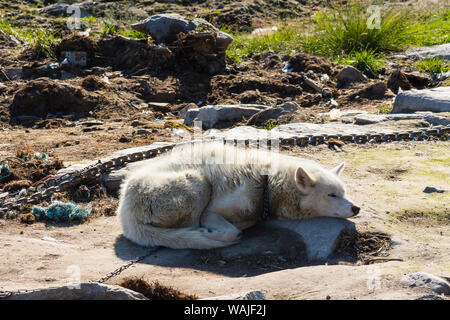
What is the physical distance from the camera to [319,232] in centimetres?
485

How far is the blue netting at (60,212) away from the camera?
221 inches

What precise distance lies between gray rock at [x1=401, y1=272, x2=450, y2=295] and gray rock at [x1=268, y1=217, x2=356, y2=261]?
1.00 meters

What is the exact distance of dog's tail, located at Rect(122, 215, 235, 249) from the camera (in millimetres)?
4801

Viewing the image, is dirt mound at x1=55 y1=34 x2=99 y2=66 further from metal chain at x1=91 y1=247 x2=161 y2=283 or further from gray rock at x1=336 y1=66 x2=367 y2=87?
metal chain at x1=91 y1=247 x2=161 y2=283

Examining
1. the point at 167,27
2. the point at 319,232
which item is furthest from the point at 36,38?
the point at 319,232

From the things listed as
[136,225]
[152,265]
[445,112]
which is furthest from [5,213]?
[445,112]

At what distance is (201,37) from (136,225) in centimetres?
739

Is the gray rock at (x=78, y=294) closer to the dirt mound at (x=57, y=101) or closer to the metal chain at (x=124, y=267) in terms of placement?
the metal chain at (x=124, y=267)

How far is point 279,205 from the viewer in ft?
17.0

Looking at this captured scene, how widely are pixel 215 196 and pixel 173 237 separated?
58 cm

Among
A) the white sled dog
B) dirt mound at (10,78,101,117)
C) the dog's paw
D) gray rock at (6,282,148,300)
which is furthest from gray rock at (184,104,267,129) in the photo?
gray rock at (6,282,148,300)

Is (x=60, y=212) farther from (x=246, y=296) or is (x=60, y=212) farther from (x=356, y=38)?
(x=356, y=38)

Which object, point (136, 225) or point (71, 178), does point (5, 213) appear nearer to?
point (71, 178)

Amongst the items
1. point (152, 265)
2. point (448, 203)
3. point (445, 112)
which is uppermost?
point (445, 112)
